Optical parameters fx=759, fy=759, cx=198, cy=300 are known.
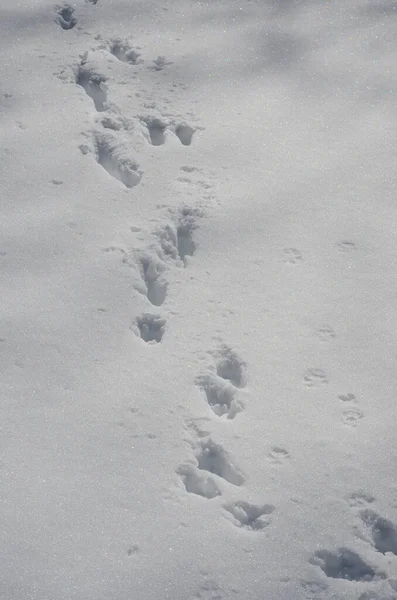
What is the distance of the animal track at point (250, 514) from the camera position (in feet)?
6.33

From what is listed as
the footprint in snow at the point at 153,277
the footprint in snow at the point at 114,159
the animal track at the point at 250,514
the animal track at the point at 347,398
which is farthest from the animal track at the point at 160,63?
the animal track at the point at 250,514

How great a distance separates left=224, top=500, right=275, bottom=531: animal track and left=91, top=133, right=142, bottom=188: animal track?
1316mm

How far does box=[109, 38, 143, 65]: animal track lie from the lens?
129 inches

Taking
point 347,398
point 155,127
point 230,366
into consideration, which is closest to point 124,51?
point 155,127

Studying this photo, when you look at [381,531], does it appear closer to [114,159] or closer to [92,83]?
[114,159]

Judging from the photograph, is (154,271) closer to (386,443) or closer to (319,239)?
(319,239)

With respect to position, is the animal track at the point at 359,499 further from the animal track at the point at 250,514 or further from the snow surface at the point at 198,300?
the animal track at the point at 250,514

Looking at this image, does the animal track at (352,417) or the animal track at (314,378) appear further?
Result: the animal track at (314,378)

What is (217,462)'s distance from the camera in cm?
206

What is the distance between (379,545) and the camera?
1928 millimetres

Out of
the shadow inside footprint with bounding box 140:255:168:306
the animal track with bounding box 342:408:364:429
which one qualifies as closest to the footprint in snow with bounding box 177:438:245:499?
the animal track with bounding box 342:408:364:429

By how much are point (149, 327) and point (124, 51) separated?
1.51 metres

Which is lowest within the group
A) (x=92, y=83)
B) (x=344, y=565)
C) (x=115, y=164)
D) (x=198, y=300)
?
(x=344, y=565)

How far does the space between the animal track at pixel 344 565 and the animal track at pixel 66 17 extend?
8.37ft
